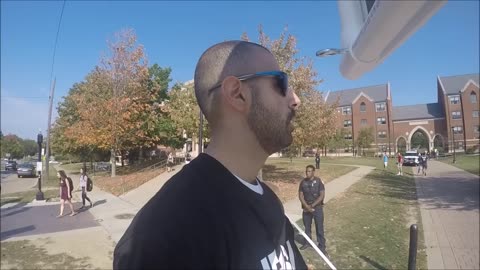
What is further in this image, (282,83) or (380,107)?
(380,107)

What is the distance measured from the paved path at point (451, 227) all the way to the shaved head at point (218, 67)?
6313 millimetres

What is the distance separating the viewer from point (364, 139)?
5038 cm

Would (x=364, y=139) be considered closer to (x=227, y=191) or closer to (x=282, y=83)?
(x=282, y=83)

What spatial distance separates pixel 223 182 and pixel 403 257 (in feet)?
21.7

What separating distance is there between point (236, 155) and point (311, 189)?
6101mm

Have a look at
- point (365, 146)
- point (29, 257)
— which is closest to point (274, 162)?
point (29, 257)

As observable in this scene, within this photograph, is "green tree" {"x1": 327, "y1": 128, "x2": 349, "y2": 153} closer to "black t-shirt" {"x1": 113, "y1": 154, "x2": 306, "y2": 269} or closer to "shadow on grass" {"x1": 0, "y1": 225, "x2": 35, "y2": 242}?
"shadow on grass" {"x1": 0, "y1": 225, "x2": 35, "y2": 242}

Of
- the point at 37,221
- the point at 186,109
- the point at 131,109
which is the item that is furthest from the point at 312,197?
the point at 131,109

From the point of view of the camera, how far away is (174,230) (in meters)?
0.88

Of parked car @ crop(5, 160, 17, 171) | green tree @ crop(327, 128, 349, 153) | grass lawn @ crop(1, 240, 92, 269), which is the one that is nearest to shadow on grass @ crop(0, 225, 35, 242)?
grass lawn @ crop(1, 240, 92, 269)

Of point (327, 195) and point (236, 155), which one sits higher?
point (236, 155)

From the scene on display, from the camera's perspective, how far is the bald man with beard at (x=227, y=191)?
883mm

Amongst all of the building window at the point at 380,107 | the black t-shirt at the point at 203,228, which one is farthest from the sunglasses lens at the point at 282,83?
the building window at the point at 380,107

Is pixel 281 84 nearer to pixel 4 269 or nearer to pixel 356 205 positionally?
pixel 4 269
